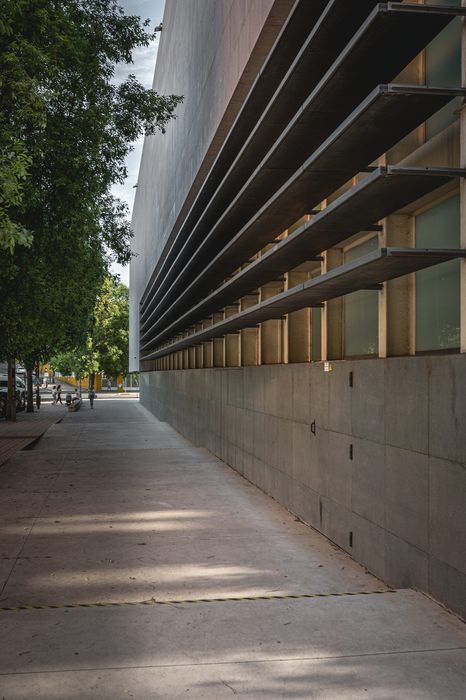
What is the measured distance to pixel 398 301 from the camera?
730cm

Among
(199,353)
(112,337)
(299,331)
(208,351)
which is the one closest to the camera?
(299,331)

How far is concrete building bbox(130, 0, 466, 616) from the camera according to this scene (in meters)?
5.44

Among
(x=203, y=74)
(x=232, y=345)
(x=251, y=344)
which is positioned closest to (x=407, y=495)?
(x=251, y=344)

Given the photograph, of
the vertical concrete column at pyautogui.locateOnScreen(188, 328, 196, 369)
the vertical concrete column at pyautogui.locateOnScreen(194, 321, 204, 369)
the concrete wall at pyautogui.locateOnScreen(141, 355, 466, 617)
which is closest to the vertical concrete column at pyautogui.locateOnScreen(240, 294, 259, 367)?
the concrete wall at pyautogui.locateOnScreen(141, 355, 466, 617)

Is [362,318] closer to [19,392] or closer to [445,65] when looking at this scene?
[445,65]

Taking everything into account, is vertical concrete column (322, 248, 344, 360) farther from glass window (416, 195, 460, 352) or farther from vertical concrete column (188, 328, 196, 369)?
vertical concrete column (188, 328, 196, 369)

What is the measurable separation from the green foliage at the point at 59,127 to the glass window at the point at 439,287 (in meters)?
4.85

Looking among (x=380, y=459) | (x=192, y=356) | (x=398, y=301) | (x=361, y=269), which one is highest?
(x=361, y=269)

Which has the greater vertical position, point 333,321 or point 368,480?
point 333,321

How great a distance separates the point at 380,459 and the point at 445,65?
11.0 ft

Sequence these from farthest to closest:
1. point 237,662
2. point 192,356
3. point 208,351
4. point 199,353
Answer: point 192,356
point 199,353
point 208,351
point 237,662

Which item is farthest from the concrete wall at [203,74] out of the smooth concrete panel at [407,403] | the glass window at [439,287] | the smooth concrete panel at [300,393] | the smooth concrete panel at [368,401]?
the smooth concrete panel at [407,403]

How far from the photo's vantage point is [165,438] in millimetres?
24656

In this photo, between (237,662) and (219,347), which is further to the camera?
(219,347)
